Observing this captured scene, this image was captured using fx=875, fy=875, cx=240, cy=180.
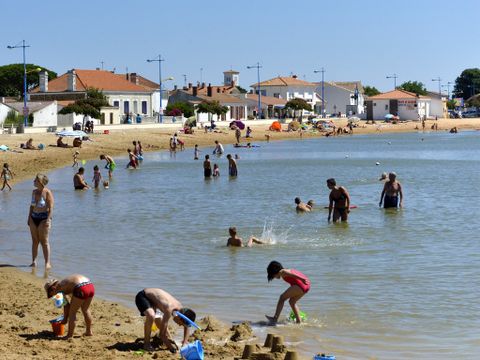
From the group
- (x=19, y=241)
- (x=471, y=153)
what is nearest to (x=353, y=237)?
(x=19, y=241)

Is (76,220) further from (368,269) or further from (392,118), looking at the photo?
(392,118)

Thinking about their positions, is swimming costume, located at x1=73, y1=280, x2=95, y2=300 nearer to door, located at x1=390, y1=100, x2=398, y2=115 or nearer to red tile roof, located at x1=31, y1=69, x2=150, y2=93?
red tile roof, located at x1=31, y1=69, x2=150, y2=93

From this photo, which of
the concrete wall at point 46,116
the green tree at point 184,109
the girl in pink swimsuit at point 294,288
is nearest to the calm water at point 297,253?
the girl in pink swimsuit at point 294,288

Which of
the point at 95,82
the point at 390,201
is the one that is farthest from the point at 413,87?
the point at 390,201

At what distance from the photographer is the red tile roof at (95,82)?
84000 mm

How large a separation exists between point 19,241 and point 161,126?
2272 inches

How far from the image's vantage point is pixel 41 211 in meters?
14.3

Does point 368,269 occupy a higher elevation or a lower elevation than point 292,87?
lower

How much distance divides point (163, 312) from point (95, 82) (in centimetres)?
7728

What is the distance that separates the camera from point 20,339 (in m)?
10.1

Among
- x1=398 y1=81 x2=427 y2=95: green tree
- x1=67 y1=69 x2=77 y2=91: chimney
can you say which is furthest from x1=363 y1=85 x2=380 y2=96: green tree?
x1=67 y1=69 x2=77 y2=91: chimney

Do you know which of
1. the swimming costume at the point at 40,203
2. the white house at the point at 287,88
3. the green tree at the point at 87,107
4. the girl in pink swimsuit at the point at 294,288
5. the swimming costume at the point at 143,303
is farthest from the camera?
the white house at the point at 287,88

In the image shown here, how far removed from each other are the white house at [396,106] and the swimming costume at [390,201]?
106 metres

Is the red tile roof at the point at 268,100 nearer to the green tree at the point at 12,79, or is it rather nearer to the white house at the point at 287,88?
the white house at the point at 287,88
